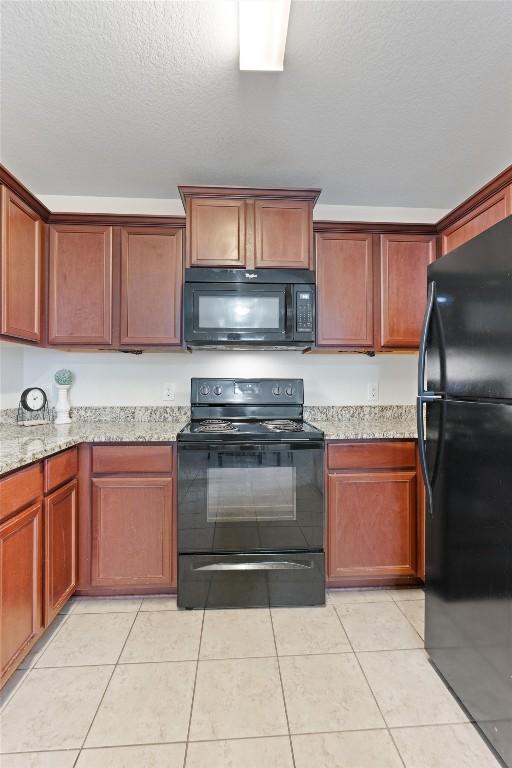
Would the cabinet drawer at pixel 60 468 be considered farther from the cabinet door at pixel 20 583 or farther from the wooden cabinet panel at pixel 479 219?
the wooden cabinet panel at pixel 479 219

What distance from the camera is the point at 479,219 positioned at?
6.85 ft

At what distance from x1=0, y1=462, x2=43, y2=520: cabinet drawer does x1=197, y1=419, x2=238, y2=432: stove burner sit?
31.2 inches

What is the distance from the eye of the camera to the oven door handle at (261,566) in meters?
2.06

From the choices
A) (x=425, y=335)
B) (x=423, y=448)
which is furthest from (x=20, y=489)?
(x=425, y=335)

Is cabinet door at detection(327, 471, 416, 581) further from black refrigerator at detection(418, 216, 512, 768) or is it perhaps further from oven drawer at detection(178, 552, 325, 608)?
black refrigerator at detection(418, 216, 512, 768)

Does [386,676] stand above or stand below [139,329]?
below

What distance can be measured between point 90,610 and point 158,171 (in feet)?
8.06

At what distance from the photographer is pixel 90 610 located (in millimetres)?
2045

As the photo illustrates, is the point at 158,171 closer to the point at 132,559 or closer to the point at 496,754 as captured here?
the point at 132,559

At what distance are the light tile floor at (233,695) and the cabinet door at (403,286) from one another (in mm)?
1542

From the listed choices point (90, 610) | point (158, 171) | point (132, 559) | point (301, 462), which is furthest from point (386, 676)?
point (158, 171)

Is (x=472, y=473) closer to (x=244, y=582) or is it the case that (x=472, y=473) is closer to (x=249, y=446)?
(x=249, y=446)

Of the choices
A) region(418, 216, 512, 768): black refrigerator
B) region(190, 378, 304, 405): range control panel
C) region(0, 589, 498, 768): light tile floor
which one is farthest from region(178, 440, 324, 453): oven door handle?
region(0, 589, 498, 768): light tile floor

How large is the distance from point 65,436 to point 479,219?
7.97 ft
